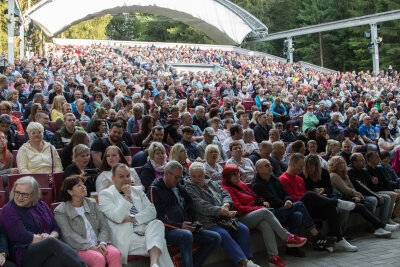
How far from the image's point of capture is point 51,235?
12.1 ft

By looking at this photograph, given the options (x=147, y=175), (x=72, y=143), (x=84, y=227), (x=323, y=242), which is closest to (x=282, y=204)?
(x=323, y=242)

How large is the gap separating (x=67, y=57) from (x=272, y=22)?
3425 cm

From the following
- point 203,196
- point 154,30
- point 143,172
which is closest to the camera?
point 203,196

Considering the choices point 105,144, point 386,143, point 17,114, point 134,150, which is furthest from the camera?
point 386,143

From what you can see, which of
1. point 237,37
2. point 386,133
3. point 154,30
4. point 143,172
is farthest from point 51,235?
point 154,30

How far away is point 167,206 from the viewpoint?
4.38 m

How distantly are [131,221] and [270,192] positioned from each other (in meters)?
1.90

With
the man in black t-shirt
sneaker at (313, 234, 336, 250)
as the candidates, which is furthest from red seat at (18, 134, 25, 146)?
sneaker at (313, 234, 336, 250)

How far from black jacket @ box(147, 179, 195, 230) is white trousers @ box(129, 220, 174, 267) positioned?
206 millimetres

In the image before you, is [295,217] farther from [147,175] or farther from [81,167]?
[81,167]

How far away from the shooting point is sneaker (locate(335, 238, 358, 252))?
17.2 ft

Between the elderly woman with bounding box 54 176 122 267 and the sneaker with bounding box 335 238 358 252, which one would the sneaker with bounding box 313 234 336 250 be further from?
the elderly woman with bounding box 54 176 122 267

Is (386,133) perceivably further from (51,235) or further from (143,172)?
(51,235)

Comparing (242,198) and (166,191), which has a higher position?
(166,191)
